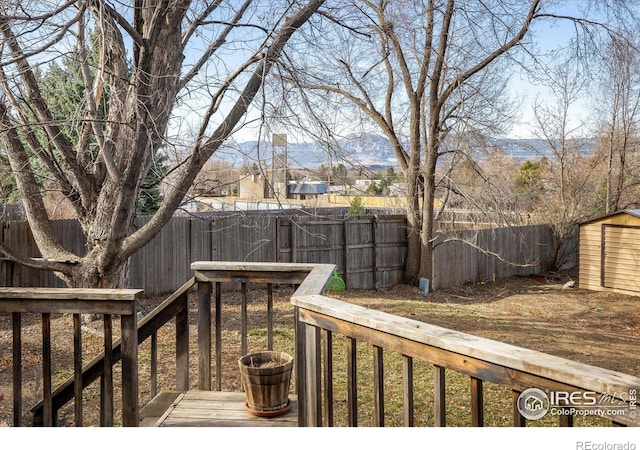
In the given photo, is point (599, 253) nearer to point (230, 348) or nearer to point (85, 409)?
point (230, 348)

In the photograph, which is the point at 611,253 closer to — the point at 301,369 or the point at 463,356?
the point at 301,369

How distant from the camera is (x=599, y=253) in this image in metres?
11.1

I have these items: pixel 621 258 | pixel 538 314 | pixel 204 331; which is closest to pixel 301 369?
pixel 204 331

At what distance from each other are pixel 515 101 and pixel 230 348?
6811 mm

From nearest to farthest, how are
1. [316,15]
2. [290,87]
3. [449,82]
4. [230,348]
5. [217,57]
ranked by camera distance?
[290,87], [217,57], [316,15], [230,348], [449,82]

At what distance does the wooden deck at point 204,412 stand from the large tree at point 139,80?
144 cm

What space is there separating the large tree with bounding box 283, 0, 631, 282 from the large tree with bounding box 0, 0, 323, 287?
4134 millimetres

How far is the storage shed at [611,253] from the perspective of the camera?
10523 millimetres

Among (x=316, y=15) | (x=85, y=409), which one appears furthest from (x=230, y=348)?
(x=316, y=15)

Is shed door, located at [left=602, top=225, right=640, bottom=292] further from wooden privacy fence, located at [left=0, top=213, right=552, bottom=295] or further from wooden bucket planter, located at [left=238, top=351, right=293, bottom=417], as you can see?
wooden bucket planter, located at [left=238, top=351, right=293, bottom=417]

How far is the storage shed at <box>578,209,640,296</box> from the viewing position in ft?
34.5

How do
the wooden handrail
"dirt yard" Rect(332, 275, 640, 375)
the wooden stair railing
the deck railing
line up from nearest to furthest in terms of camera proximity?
the wooden handrail < the deck railing < the wooden stair railing < "dirt yard" Rect(332, 275, 640, 375)

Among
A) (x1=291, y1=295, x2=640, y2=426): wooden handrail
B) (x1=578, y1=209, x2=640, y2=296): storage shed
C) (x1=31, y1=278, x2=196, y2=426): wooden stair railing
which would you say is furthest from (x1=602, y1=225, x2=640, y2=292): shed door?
(x1=291, y1=295, x2=640, y2=426): wooden handrail

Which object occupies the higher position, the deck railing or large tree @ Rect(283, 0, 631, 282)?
large tree @ Rect(283, 0, 631, 282)
